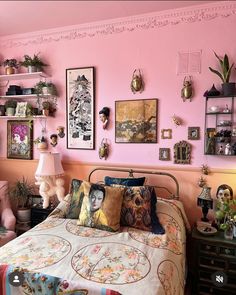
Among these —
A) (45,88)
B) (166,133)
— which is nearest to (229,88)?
(166,133)

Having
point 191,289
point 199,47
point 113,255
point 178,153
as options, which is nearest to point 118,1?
point 199,47

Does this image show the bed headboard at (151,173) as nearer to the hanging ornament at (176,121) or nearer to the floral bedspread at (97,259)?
the floral bedspread at (97,259)

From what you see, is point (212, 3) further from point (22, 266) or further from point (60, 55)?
point (22, 266)

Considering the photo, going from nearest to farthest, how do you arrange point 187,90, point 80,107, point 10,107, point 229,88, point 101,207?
point 101,207
point 229,88
point 187,90
point 80,107
point 10,107

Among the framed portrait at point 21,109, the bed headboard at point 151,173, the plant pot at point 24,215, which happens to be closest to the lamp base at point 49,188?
the plant pot at point 24,215

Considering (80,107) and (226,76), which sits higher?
(226,76)

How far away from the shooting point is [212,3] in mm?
2346

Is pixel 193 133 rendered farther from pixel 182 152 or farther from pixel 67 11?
pixel 67 11

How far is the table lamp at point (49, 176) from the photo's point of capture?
268cm

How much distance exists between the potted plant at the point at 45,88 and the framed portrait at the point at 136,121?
2.75 ft

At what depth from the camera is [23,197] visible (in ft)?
9.95

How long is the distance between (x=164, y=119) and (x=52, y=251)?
1.71 meters

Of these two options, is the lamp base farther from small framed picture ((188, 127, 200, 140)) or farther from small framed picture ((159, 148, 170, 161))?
small framed picture ((188, 127, 200, 140))

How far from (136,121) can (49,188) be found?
1.31 metres
